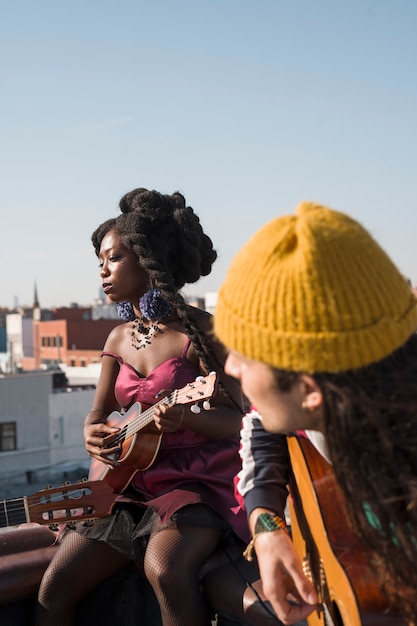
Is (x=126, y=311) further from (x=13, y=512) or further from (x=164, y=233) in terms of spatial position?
(x=13, y=512)

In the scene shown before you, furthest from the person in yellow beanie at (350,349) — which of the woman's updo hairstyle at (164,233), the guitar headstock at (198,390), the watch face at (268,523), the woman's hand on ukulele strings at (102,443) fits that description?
the woman's updo hairstyle at (164,233)

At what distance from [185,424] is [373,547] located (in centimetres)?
140

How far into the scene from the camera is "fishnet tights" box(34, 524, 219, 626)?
278 cm

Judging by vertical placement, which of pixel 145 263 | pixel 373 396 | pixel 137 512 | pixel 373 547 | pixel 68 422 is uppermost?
pixel 145 263

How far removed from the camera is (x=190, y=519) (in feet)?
9.53

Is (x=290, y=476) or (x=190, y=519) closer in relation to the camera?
(x=290, y=476)

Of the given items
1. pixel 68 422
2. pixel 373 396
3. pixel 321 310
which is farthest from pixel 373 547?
pixel 68 422

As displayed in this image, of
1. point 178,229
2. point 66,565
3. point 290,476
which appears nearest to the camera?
point 290,476

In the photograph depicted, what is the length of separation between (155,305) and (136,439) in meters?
0.55

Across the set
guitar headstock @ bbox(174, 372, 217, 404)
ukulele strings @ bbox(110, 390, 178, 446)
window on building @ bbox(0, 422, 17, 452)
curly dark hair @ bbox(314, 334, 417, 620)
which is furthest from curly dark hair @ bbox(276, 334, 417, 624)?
window on building @ bbox(0, 422, 17, 452)

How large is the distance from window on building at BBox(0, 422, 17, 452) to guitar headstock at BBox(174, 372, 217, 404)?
2853 cm

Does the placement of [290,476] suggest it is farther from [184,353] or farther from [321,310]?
[184,353]

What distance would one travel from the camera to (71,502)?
125 inches

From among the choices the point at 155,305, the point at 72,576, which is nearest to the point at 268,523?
the point at 72,576
